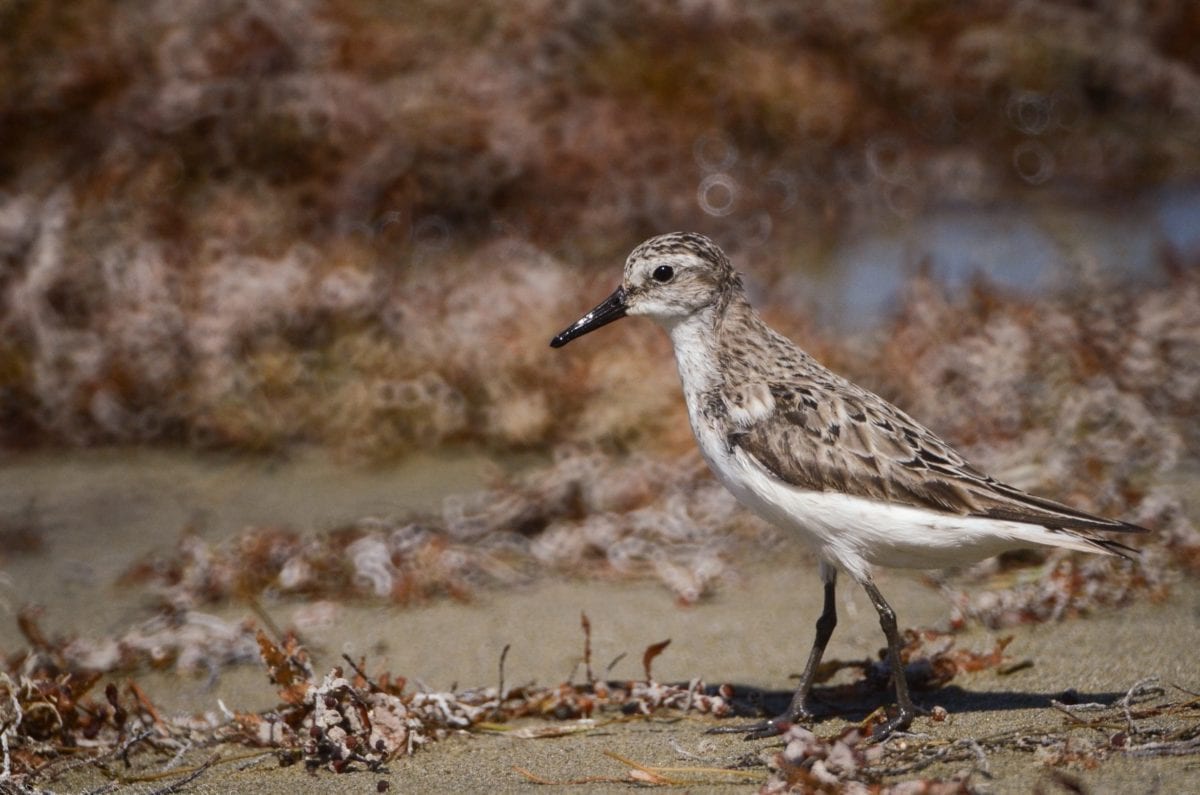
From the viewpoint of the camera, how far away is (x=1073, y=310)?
27.5 ft

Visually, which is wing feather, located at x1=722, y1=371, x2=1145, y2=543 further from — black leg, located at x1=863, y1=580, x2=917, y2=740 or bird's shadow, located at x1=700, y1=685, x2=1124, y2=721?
bird's shadow, located at x1=700, y1=685, x2=1124, y2=721

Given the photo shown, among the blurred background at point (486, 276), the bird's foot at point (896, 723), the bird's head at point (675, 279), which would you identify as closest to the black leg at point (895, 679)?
the bird's foot at point (896, 723)

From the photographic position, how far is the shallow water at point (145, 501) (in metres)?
6.41

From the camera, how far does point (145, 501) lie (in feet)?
24.0

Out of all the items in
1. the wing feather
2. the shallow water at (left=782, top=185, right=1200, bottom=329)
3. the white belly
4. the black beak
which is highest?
the shallow water at (left=782, top=185, right=1200, bottom=329)

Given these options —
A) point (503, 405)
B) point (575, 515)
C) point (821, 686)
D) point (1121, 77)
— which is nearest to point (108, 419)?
point (503, 405)

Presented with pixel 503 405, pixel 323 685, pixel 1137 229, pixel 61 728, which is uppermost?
pixel 1137 229

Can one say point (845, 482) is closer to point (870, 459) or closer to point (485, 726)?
point (870, 459)

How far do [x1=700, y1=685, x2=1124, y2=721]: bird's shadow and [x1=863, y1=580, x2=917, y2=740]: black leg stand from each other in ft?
0.71

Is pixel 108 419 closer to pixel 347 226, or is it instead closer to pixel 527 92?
pixel 347 226

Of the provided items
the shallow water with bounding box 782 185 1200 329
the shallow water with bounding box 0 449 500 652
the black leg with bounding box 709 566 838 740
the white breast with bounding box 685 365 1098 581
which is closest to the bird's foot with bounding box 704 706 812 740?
the black leg with bounding box 709 566 838 740

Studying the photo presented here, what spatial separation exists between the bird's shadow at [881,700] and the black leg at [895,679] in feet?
0.71

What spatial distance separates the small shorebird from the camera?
4391 millimetres

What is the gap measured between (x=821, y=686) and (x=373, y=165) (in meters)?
6.35
